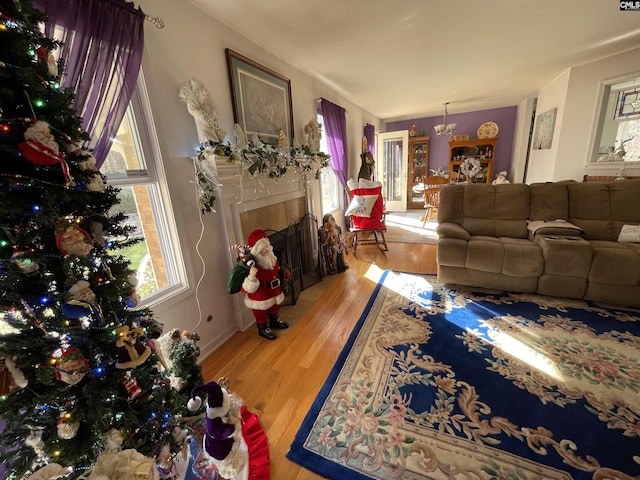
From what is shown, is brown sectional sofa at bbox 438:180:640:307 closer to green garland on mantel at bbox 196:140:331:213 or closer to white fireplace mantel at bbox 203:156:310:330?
green garland on mantel at bbox 196:140:331:213

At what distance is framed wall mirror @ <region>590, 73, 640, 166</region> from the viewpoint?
3006mm

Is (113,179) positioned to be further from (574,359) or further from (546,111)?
(546,111)

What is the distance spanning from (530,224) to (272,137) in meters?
2.65

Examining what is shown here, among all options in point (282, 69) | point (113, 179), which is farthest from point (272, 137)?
point (113, 179)

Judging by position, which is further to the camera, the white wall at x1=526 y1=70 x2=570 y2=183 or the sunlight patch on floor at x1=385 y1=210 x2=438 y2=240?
the sunlight patch on floor at x1=385 y1=210 x2=438 y2=240

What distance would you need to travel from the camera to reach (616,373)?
152 centimetres

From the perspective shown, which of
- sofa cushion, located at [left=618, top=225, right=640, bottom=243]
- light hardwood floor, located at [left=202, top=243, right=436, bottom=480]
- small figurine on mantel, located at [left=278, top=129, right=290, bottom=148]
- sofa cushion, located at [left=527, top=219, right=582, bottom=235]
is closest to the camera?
light hardwood floor, located at [left=202, top=243, right=436, bottom=480]

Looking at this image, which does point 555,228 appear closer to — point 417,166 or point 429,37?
point 429,37

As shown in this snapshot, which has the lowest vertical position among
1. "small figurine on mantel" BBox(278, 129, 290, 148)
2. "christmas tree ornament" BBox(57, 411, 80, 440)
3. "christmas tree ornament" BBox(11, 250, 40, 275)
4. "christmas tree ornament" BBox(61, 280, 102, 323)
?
"christmas tree ornament" BBox(57, 411, 80, 440)

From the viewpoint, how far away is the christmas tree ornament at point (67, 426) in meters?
0.70

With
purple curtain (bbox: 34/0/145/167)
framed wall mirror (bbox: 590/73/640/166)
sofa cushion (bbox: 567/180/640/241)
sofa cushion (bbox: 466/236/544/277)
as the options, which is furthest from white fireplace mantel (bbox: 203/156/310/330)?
framed wall mirror (bbox: 590/73/640/166)

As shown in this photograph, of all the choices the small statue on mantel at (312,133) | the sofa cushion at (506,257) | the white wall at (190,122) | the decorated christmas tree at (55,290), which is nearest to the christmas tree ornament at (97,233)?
the decorated christmas tree at (55,290)

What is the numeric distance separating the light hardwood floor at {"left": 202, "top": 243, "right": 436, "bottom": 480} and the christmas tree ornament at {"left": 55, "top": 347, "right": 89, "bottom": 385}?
893mm

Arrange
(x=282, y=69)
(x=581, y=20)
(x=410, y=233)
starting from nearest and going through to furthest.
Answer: (x=581, y=20)
(x=282, y=69)
(x=410, y=233)
